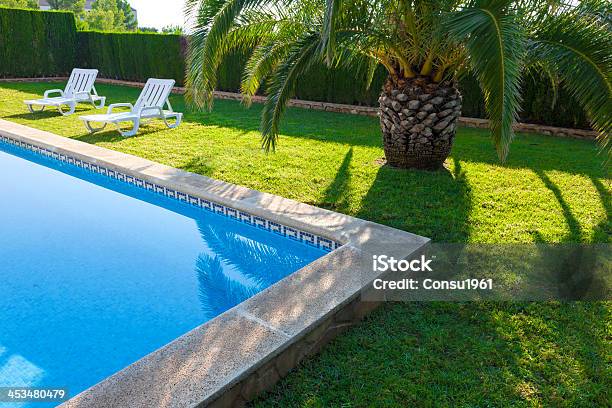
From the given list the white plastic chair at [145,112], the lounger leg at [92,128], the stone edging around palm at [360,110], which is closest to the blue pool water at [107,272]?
the white plastic chair at [145,112]

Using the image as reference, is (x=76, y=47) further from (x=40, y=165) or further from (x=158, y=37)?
(x=40, y=165)

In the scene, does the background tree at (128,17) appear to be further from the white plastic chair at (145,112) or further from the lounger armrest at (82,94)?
the white plastic chair at (145,112)

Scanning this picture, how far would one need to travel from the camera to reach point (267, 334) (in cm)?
294

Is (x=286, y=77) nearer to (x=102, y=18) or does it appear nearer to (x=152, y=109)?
(x=152, y=109)

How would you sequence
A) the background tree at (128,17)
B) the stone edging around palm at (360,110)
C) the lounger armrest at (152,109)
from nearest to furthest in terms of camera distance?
the lounger armrest at (152,109) → the stone edging around palm at (360,110) → the background tree at (128,17)

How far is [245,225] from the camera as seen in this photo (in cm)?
538

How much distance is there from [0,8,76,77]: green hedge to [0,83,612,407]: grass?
10430mm

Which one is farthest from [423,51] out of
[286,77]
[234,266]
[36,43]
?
[36,43]

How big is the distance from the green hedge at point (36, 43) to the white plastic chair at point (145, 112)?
12367 mm

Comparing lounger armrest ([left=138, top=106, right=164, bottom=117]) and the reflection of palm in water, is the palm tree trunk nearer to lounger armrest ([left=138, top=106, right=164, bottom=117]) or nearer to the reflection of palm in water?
the reflection of palm in water

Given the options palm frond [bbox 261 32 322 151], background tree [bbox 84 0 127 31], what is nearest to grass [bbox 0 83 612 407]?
palm frond [bbox 261 32 322 151]

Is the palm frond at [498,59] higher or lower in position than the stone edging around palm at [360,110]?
higher

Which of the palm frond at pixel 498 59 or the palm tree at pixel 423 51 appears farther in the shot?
the palm tree at pixel 423 51

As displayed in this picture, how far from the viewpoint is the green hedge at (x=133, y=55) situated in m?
18.0
